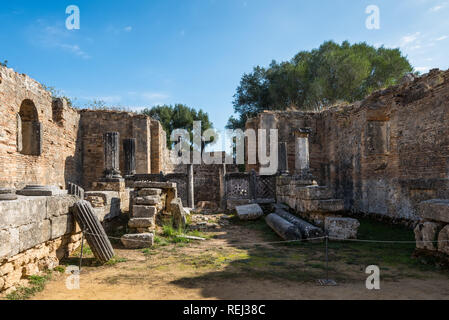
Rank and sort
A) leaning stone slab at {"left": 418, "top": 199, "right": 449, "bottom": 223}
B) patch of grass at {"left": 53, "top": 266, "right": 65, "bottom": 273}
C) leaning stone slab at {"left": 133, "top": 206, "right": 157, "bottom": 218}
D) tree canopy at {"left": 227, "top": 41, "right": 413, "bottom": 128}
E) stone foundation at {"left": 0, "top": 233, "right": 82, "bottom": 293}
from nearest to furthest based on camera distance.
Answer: stone foundation at {"left": 0, "top": 233, "right": 82, "bottom": 293} → patch of grass at {"left": 53, "top": 266, "right": 65, "bottom": 273} → leaning stone slab at {"left": 418, "top": 199, "right": 449, "bottom": 223} → leaning stone slab at {"left": 133, "top": 206, "right": 157, "bottom": 218} → tree canopy at {"left": 227, "top": 41, "right": 413, "bottom": 128}

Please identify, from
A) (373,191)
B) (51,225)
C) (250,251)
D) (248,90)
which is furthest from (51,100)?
(248,90)

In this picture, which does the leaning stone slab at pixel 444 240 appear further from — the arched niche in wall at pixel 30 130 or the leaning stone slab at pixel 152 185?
the arched niche in wall at pixel 30 130

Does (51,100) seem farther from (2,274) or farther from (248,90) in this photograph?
(248,90)

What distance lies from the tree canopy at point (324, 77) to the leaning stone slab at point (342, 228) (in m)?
16.0

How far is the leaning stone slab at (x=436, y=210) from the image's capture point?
18.4 ft

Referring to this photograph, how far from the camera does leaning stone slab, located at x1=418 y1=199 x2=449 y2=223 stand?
5.60 m

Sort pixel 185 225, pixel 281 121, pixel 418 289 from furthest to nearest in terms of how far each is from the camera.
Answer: pixel 281 121 < pixel 185 225 < pixel 418 289

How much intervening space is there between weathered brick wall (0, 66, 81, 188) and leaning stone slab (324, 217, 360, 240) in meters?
9.66

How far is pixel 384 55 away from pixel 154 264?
27.2m

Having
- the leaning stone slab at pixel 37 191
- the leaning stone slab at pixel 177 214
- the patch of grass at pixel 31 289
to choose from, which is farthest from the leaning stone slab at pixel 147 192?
the patch of grass at pixel 31 289

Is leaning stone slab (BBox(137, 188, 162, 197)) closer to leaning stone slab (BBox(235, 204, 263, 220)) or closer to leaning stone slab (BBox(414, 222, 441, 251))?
leaning stone slab (BBox(235, 204, 263, 220))

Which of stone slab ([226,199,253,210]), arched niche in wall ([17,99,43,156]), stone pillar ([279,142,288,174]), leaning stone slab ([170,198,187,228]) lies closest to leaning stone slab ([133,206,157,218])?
leaning stone slab ([170,198,187,228])

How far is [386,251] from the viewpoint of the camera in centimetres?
689

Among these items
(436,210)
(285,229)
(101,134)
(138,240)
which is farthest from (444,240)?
(101,134)
